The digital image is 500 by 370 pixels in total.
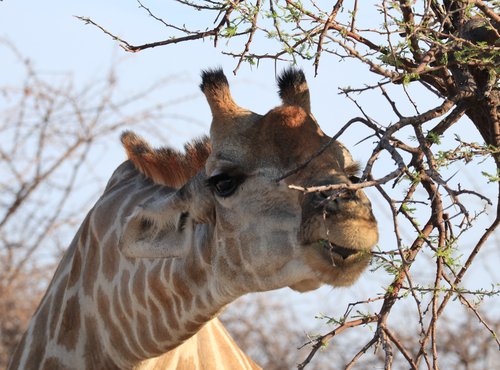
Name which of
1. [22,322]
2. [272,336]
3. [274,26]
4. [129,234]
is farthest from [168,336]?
[272,336]

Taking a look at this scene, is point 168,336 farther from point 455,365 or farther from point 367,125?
point 455,365

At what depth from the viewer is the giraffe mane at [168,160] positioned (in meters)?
5.82

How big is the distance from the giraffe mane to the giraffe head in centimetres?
29

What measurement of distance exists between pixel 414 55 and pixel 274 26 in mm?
582

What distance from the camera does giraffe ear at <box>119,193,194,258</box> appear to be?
5.36m

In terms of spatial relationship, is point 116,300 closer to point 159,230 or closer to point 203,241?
point 159,230

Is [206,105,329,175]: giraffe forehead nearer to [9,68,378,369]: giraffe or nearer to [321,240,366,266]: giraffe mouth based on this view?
[9,68,378,369]: giraffe

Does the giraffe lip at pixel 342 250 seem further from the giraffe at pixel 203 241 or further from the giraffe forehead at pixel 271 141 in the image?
the giraffe forehead at pixel 271 141

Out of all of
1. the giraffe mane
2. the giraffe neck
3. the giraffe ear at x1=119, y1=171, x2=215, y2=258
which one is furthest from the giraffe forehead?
the giraffe mane

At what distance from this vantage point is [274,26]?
14.6 ft

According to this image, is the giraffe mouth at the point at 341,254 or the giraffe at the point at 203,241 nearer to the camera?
the giraffe mouth at the point at 341,254

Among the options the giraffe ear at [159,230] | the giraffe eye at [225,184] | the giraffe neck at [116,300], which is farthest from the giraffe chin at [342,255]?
the giraffe ear at [159,230]

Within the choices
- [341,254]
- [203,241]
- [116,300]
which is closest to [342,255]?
[341,254]

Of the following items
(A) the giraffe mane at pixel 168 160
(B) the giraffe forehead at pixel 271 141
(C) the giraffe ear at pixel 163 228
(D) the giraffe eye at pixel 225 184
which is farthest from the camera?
(A) the giraffe mane at pixel 168 160
